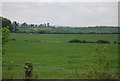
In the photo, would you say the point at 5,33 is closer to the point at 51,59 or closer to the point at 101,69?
the point at 101,69

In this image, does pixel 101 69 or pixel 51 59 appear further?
pixel 51 59

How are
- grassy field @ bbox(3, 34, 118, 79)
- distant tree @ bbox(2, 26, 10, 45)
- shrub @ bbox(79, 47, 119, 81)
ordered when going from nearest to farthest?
shrub @ bbox(79, 47, 119, 81)
grassy field @ bbox(3, 34, 118, 79)
distant tree @ bbox(2, 26, 10, 45)

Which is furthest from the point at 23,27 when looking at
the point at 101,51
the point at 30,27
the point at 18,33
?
the point at 101,51

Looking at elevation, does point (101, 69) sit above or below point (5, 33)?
below

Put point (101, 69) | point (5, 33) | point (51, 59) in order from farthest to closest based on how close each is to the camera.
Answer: point (51, 59) < point (5, 33) < point (101, 69)

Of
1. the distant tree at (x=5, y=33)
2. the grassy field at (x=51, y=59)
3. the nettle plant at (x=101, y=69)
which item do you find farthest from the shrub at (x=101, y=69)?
the distant tree at (x=5, y=33)

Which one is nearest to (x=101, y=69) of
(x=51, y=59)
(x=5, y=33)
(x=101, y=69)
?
(x=101, y=69)

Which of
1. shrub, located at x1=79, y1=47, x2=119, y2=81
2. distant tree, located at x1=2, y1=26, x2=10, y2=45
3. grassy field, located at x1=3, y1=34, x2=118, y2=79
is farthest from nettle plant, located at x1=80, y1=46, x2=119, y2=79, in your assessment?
distant tree, located at x1=2, y1=26, x2=10, y2=45

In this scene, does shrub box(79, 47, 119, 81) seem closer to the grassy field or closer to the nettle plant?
the nettle plant

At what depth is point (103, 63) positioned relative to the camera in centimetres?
649

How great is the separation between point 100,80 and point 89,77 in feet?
1.48

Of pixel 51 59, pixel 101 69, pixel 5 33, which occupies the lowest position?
pixel 51 59

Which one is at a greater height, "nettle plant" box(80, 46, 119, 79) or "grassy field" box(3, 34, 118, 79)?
"nettle plant" box(80, 46, 119, 79)

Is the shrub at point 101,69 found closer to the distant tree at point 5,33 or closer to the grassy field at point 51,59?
the grassy field at point 51,59
